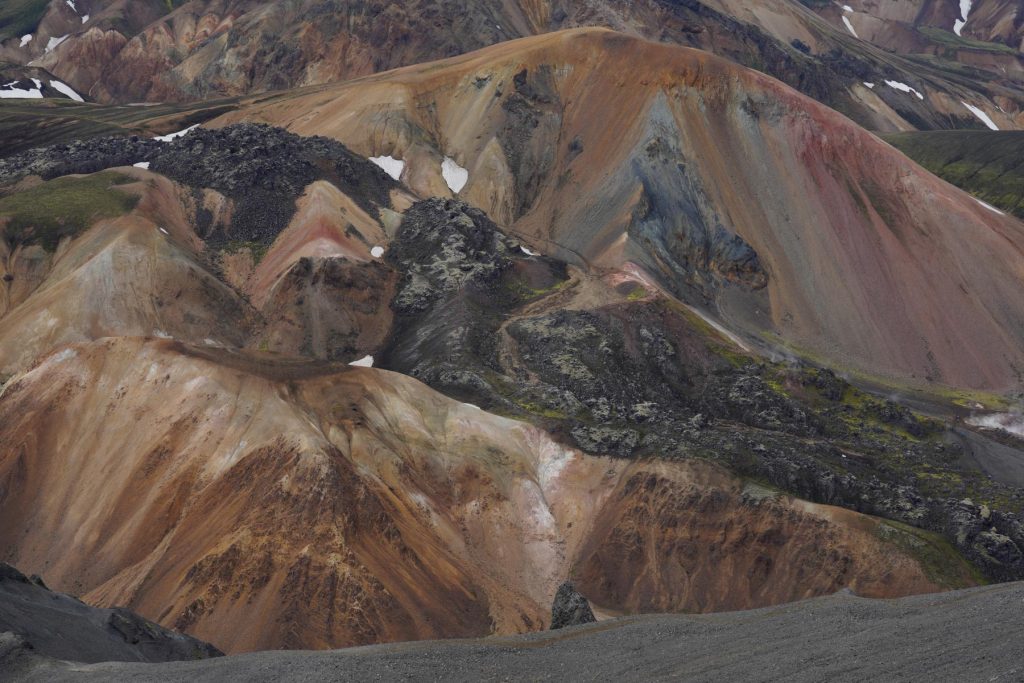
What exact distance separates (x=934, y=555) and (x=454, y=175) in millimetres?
53393

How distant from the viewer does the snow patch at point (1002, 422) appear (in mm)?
70881

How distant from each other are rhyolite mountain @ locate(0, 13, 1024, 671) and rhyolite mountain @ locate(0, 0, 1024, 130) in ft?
99.4

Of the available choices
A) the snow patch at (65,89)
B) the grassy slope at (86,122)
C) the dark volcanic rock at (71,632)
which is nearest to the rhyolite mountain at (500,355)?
the grassy slope at (86,122)

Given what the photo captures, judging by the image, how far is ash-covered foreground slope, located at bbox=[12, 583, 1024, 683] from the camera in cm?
2622

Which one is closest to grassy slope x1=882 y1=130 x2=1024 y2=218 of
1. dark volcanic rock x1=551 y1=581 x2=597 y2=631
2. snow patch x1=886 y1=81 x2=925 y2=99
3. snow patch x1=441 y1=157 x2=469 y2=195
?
snow patch x1=886 y1=81 x2=925 y2=99

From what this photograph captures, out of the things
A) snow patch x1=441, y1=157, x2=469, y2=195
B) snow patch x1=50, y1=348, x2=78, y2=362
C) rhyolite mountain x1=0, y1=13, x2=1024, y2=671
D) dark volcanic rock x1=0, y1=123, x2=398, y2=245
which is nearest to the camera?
rhyolite mountain x1=0, y1=13, x2=1024, y2=671

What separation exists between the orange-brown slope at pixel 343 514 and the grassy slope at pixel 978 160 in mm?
83003

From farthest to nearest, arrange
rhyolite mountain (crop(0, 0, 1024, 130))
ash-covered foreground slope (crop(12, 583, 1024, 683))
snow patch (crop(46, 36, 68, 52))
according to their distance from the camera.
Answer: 1. snow patch (crop(46, 36, 68, 52))
2. rhyolite mountain (crop(0, 0, 1024, 130))
3. ash-covered foreground slope (crop(12, 583, 1024, 683))

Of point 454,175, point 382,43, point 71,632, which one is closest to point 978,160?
point 382,43

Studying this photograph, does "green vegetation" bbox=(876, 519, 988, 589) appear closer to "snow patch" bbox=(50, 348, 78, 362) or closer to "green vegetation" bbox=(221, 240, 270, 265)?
"snow patch" bbox=(50, 348, 78, 362)

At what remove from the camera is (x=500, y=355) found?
6525 cm

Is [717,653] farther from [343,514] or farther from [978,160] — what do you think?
[978,160]

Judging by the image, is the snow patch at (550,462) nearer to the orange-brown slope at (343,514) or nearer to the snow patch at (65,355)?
the orange-brown slope at (343,514)

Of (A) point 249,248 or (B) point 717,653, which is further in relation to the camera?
(A) point 249,248
